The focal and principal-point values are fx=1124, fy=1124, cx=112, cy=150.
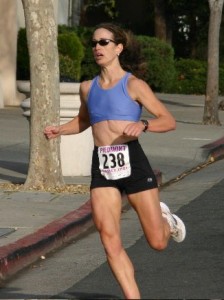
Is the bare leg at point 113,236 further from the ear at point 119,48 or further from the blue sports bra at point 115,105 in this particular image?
the ear at point 119,48

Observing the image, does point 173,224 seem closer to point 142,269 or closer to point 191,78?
point 142,269

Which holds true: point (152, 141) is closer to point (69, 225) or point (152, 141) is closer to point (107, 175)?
point (69, 225)

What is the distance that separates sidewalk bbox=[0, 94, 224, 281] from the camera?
10141 mm

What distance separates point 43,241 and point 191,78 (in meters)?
28.9

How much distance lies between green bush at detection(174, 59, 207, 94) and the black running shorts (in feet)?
100

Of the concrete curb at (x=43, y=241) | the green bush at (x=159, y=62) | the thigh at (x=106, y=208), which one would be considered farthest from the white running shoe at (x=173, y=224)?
the green bush at (x=159, y=62)

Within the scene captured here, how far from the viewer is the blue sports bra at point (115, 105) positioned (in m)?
7.59

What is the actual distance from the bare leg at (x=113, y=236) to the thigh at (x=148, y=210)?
0.46 ft

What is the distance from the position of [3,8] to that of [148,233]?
20356 mm

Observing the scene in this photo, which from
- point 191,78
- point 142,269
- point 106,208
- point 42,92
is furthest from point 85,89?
point 191,78

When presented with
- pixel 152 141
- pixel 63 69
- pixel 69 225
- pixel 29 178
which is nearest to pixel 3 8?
pixel 63 69

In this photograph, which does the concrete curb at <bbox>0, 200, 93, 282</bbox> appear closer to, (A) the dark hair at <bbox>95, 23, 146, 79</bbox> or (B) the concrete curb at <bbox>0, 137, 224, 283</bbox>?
(B) the concrete curb at <bbox>0, 137, 224, 283</bbox>

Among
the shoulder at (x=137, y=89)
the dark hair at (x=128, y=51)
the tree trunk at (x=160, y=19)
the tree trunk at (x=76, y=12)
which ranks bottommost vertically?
the tree trunk at (x=160, y=19)

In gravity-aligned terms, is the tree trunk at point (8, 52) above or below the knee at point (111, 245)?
below
